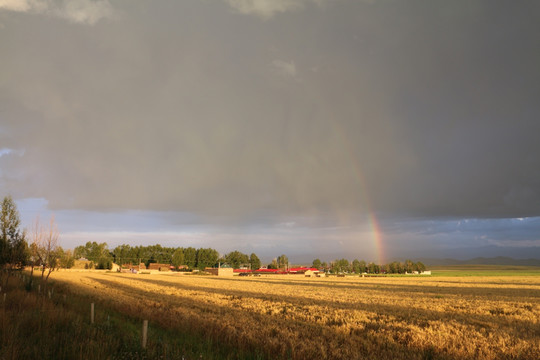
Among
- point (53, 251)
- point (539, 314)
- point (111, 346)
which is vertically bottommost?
point (539, 314)

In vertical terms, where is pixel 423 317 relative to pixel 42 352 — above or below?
below

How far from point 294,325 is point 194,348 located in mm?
6877

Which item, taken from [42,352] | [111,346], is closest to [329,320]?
[111,346]

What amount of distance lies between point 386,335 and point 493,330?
6.17m

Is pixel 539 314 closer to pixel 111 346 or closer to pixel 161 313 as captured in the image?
pixel 161 313

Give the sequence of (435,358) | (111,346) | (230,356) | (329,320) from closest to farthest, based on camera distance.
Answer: (111,346) → (230,356) → (435,358) → (329,320)

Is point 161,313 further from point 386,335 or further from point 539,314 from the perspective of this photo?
point 539,314

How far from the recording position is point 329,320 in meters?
20.0

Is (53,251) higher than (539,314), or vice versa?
(53,251)

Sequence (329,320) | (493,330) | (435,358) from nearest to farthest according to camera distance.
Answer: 1. (435,358)
2. (493,330)
3. (329,320)

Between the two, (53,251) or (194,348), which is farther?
(53,251)

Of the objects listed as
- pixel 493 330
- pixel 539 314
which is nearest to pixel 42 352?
pixel 493 330

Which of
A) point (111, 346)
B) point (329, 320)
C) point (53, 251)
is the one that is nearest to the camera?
point (111, 346)

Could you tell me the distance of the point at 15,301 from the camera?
1841 cm
